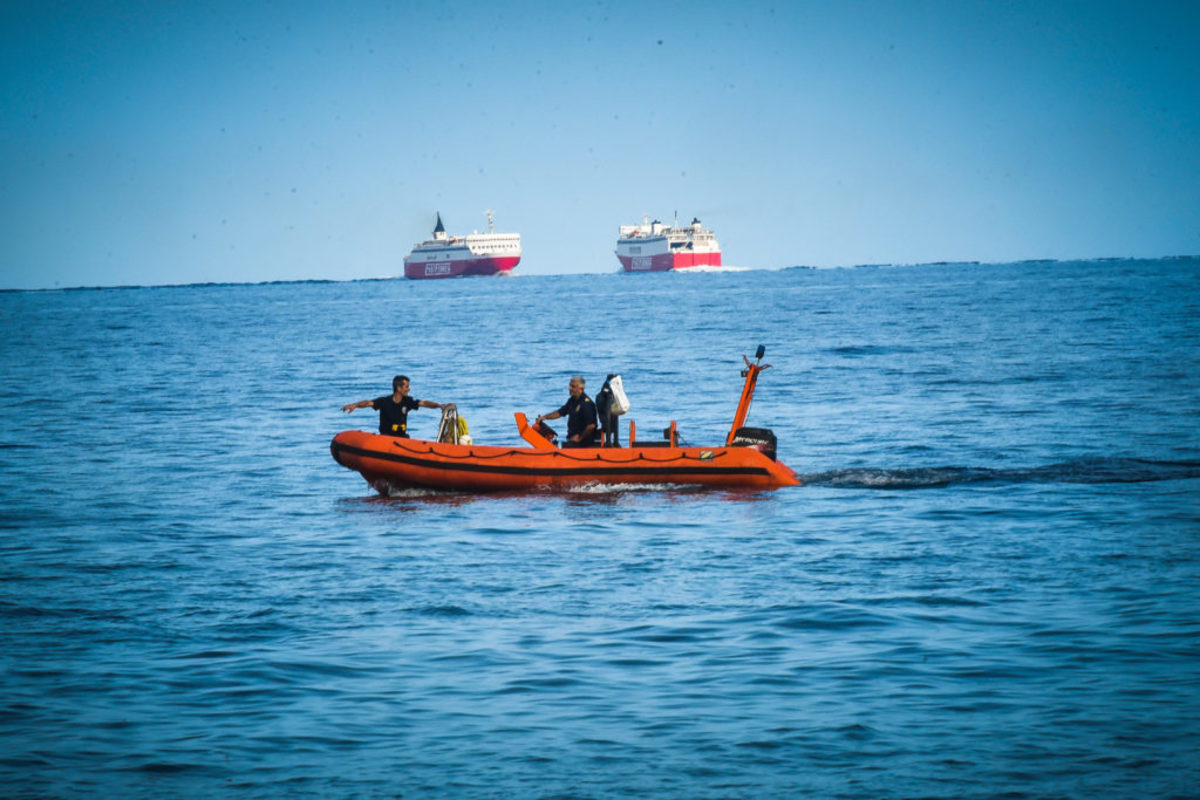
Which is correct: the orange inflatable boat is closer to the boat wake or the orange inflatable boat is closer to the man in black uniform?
the man in black uniform

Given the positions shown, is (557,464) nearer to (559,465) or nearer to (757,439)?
(559,465)

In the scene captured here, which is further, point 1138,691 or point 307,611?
point 307,611

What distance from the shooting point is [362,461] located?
15594 millimetres

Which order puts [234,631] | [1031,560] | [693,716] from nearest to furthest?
[693,716], [234,631], [1031,560]

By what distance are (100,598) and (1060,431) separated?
15.7m

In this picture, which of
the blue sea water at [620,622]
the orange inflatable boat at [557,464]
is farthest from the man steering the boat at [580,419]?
the blue sea water at [620,622]

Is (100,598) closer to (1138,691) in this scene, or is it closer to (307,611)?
(307,611)

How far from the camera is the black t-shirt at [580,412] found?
1550 cm

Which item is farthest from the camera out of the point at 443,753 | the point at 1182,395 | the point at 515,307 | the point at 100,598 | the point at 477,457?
the point at 515,307

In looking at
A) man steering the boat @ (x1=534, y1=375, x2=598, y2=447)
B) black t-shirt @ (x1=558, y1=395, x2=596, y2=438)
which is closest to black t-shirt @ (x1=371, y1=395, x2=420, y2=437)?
man steering the boat @ (x1=534, y1=375, x2=598, y2=447)

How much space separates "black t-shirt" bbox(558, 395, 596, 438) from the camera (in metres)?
15.5

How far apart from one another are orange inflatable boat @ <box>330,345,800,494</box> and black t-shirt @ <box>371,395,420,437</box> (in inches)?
12.4

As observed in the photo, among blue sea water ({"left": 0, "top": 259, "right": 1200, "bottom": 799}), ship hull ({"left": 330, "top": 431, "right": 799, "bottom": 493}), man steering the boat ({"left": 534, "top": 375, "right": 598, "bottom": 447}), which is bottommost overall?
blue sea water ({"left": 0, "top": 259, "right": 1200, "bottom": 799})

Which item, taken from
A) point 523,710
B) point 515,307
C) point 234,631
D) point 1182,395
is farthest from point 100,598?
point 515,307
